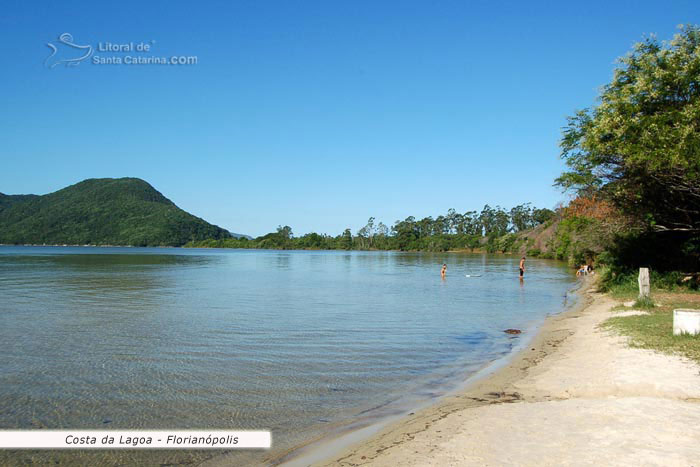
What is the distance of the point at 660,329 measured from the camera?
12992 mm

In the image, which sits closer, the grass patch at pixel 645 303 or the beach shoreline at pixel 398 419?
the beach shoreline at pixel 398 419

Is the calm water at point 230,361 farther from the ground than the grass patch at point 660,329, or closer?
closer

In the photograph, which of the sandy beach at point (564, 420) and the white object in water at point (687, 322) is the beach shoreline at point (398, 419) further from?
the white object in water at point (687, 322)

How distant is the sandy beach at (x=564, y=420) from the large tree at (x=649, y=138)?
9571 mm

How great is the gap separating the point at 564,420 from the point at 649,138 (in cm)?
1445

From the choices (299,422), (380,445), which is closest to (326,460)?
(380,445)

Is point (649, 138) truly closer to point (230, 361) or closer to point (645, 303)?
point (645, 303)

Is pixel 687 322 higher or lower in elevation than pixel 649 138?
lower

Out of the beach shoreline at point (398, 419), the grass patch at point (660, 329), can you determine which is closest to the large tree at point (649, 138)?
the grass patch at point (660, 329)

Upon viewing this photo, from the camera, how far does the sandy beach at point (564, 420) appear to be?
586 centimetres

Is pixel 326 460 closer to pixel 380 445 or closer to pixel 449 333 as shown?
pixel 380 445

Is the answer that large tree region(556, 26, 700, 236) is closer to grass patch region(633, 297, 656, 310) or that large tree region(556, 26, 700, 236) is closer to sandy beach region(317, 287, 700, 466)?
grass patch region(633, 297, 656, 310)
